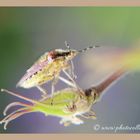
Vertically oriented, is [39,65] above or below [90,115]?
above

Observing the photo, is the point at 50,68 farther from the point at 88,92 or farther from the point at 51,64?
the point at 88,92

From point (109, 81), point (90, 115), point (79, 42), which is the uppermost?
point (79, 42)

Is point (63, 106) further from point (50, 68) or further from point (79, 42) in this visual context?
point (79, 42)

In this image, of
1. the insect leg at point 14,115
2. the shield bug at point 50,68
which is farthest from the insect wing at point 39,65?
the insect leg at point 14,115


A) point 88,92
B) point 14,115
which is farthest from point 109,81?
point 14,115

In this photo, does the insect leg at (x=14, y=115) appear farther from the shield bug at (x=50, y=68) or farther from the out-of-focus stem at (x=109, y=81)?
the out-of-focus stem at (x=109, y=81)

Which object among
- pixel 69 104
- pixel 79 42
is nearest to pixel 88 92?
pixel 69 104

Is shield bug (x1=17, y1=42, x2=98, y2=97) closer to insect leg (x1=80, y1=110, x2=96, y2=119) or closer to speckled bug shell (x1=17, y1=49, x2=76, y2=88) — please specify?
speckled bug shell (x1=17, y1=49, x2=76, y2=88)
